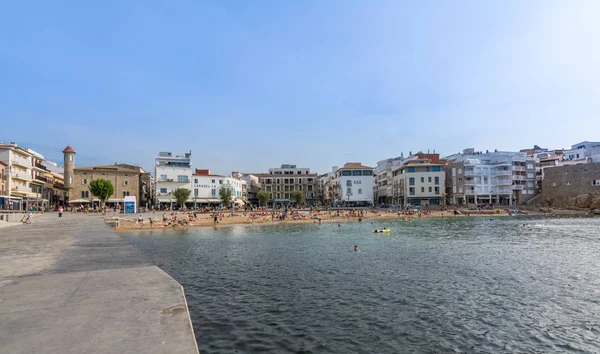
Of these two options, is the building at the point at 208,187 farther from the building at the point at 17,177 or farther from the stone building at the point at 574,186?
the stone building at the point at 574,186

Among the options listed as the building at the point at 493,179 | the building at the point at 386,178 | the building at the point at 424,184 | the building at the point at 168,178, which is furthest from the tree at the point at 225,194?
the building at the point at 493,179

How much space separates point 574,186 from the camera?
86.4m

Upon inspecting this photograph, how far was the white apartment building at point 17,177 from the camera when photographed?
58469 mm

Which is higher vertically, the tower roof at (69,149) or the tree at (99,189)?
the tower roof at (69,149)

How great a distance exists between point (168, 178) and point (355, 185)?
5033cm

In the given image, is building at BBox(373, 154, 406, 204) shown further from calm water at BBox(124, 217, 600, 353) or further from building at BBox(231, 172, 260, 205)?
calm water at BBox(124, 217, 600, 353)

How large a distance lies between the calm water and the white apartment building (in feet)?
166

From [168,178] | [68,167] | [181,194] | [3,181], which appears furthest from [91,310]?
[168,178]

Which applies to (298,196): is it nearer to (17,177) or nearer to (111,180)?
(111,180)

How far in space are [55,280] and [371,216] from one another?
219 ft

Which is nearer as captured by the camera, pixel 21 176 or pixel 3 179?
pixel 3 179

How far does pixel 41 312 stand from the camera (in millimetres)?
5930

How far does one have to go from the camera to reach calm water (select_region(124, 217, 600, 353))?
9484mm

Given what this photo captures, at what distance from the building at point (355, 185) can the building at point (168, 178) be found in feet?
136
